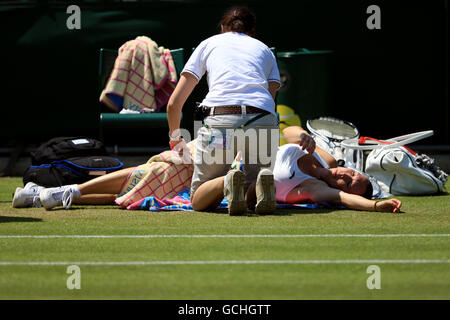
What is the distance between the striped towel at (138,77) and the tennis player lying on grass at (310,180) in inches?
139

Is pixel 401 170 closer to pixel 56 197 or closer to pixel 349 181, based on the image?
pixel 349 181

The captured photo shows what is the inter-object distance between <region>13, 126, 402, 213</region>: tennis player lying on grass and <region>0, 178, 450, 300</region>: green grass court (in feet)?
0.51

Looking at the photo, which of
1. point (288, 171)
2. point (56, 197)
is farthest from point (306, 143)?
point (56, 197)

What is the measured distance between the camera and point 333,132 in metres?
7.32

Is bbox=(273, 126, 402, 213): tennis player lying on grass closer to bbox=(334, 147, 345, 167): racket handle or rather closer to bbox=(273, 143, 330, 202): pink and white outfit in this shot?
bbox=(273, 143, 330, 202): pink and white outfit

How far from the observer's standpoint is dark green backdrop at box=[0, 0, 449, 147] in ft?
31.8

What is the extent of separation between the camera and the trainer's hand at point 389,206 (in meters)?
5.53

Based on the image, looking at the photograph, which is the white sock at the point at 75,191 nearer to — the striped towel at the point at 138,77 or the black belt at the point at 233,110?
the black belt at the point at 233,110

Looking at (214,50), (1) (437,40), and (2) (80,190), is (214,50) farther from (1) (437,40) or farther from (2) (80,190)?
(1) (437,40)

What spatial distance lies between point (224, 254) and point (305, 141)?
66.8 inches

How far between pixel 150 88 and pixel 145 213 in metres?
3.80

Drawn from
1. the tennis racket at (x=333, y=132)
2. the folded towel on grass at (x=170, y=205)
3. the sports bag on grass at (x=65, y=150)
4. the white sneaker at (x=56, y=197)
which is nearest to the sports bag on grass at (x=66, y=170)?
the sports bag on grass at (x=65, y=150)

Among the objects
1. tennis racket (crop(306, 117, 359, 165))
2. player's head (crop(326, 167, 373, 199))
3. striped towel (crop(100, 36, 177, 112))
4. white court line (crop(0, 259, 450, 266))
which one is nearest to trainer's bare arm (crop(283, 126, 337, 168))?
player's head (crop(326, 167, 373, 199))

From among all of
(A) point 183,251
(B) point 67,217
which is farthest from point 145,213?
(A) point 183,251
